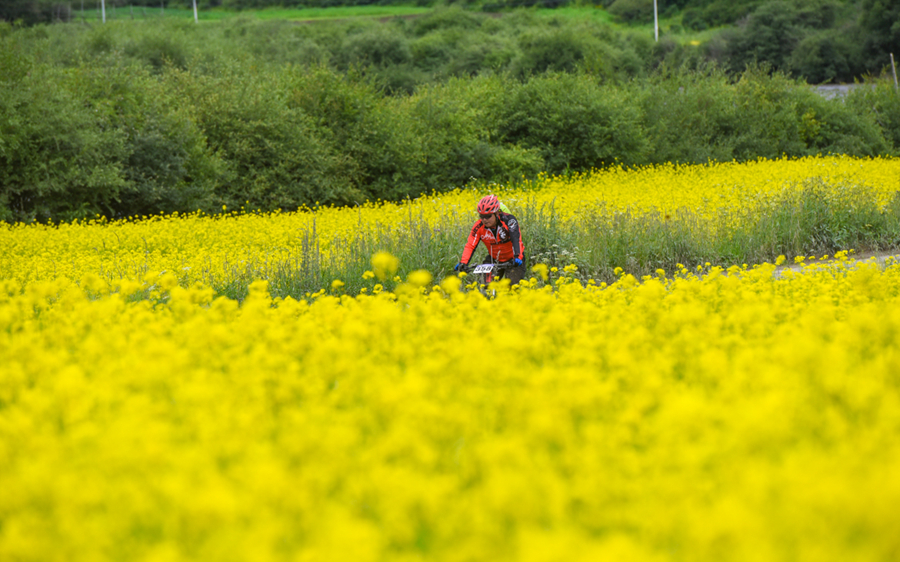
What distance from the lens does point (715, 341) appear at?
4273 mm

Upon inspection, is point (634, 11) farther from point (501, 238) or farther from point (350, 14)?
point (501, 238)

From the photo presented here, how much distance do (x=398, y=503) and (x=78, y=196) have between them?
59.5 ft

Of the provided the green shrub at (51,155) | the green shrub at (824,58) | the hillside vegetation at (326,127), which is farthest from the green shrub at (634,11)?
the green shrub at (51,155)

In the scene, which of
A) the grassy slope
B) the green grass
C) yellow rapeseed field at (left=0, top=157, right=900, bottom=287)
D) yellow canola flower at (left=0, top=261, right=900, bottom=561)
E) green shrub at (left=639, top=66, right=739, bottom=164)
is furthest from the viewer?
the green grass

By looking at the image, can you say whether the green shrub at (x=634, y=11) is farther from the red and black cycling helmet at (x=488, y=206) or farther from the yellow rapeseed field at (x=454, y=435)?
the yellow rapeseed field at (x=454, y=435)

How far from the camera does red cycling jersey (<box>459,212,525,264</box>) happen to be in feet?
27.2

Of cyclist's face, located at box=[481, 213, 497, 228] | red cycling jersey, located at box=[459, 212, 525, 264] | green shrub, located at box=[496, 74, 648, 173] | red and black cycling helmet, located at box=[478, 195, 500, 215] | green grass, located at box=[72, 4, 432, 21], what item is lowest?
red cycling jersey, located at box=[459, 212, 525, 264]

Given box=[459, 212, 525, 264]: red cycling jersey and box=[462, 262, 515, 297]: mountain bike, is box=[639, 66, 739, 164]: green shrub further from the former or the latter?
box=[462, 262, 515, 297]: mountain bike

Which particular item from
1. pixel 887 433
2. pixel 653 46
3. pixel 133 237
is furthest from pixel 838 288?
pixel 653 46

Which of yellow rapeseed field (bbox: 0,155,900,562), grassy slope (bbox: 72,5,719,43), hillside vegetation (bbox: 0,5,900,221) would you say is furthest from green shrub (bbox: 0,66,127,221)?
grassy slope (bbox: 72,5,719,43)

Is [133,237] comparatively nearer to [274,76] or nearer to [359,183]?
[359,183]

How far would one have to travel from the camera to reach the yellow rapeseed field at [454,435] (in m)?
2.21

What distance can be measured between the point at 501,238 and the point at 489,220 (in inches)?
14.0

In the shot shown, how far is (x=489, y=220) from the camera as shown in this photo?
27.6 ft
